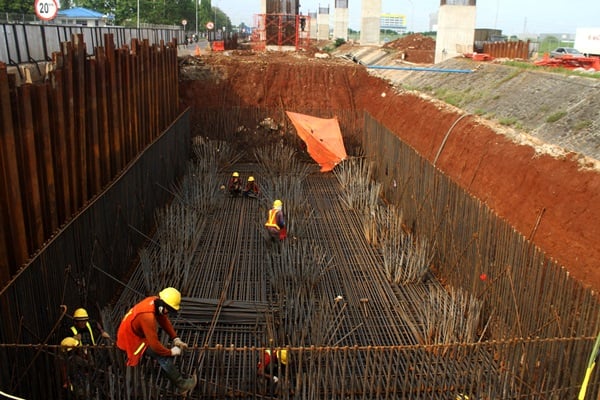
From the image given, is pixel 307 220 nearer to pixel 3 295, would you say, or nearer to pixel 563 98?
pixel 563 98

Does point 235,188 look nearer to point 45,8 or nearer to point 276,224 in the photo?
point 276,224

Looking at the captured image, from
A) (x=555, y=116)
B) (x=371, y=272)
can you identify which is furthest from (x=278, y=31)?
(x=371, y=272)

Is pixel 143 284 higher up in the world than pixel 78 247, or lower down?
lower down

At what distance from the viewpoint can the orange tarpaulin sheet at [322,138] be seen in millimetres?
15562

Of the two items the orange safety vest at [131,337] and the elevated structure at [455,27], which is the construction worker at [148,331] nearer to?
the orange safety vest at [131,337]

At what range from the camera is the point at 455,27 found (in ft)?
70.6

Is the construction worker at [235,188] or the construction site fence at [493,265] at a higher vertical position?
the construction site fence at [493,265]

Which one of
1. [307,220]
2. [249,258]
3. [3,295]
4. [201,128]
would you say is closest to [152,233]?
[249,258]

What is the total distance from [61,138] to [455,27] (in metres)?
18.2

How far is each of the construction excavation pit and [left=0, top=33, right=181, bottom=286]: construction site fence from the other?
437 millimetres

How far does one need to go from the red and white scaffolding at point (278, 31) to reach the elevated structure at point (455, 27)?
8.90 metres

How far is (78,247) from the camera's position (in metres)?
6.45

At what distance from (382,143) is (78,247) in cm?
882

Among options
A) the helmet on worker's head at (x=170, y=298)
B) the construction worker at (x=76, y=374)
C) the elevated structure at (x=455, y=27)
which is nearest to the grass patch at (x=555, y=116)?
the helmet on worker's head at (x=170, y=298)
